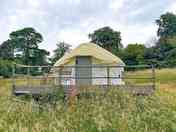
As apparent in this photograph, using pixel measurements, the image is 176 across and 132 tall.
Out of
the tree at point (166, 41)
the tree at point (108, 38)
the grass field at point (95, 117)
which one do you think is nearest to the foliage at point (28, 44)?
the tree at point (108, 38)

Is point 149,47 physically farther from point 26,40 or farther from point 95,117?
point 95,117

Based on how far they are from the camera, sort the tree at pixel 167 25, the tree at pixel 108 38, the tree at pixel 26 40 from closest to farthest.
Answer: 1. the tree at pixel 108 38
2. the tree at pixel 26 40
3. the tree at pixel 167 25

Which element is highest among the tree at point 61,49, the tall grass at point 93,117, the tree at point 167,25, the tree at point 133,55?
the tree at point 167,25

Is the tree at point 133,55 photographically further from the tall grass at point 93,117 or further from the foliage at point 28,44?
the tall grass at point 93,117

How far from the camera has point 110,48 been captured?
63.4 m

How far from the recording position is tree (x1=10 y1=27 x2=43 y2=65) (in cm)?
7044

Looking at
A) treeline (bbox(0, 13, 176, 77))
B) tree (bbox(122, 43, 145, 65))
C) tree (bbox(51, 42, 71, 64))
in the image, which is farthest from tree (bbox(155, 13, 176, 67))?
tree (bbox(51, 42, 71, 64))

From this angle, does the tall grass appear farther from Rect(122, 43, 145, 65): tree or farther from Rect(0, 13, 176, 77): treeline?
Rect(122, 43, 145, 65): tree

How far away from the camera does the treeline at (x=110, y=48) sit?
177 ft

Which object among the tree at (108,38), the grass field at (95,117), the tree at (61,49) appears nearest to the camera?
the grass field at (95,117)

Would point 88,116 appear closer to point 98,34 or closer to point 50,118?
point 50,118

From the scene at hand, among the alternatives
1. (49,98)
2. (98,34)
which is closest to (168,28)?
(98,34)

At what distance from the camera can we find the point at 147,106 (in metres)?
4.85

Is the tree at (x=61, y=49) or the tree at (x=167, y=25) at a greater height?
the tree at (x=167, y=25)
